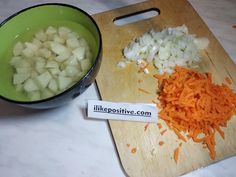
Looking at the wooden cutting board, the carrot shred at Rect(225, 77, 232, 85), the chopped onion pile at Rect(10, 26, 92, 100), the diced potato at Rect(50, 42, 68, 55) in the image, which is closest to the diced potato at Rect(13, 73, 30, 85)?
the chopped onion pile at Rect(10, 26, 92, 100)

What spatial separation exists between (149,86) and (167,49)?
137 mm

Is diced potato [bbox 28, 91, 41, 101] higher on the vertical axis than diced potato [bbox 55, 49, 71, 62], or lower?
lower

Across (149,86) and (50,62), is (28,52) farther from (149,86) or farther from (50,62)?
(149,86)

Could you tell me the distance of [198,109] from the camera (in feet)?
2.77

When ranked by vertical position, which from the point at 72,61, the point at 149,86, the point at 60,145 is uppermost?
the point at 72,61

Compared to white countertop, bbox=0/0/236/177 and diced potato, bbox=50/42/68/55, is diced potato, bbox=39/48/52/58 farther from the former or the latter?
white countertop, bbox=0/0/236/177

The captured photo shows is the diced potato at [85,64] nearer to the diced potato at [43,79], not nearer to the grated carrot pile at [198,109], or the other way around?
the diced potato at [43,79]

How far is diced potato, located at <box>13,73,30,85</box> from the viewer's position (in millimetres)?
858

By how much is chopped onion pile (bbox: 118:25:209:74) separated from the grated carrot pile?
100 millimetres

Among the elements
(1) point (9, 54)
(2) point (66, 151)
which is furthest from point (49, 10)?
(2) point (66, 151)

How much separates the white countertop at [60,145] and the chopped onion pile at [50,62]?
0.43 feet

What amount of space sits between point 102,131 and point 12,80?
0.30 m

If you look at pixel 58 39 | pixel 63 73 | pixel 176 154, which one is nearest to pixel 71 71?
pixel 63 73

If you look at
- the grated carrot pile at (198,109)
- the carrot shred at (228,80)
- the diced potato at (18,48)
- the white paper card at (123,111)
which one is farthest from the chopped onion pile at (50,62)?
the carrot shred at (228,80)
